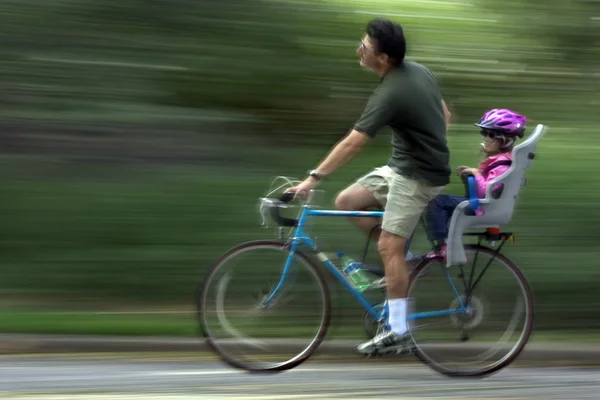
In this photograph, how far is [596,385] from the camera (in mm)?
5969

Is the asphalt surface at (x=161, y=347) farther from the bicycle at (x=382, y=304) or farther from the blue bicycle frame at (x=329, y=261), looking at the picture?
the blue bicycle frame at (x=329, y=261)

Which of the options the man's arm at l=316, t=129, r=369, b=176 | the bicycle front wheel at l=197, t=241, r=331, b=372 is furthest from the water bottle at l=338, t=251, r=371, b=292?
the man's arm at l=316, t=129, r=369, b=176

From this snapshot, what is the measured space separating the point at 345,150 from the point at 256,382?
1391 mm

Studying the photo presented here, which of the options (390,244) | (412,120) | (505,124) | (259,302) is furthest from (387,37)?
(259,302)

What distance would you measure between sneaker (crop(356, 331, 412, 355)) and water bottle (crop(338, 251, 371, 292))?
30 cm

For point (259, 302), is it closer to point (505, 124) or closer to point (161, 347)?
point (161, 347)

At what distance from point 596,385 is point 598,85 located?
16.2 feet

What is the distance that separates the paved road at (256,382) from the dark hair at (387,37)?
6.00 ft

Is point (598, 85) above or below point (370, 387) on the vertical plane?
above

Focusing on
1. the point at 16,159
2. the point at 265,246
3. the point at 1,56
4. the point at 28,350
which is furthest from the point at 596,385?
the point at 1,56

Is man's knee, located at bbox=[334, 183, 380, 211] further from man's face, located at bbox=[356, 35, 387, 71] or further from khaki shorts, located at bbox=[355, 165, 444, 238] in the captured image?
man's face, located at bbox=[356, 35, 387, 71]

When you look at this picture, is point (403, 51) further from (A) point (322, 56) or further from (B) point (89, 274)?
(A) point (322, 56)

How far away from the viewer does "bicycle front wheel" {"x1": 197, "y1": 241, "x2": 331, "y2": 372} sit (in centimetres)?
572

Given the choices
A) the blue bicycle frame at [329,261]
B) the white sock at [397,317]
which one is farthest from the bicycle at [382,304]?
the white sock at [397,317]
